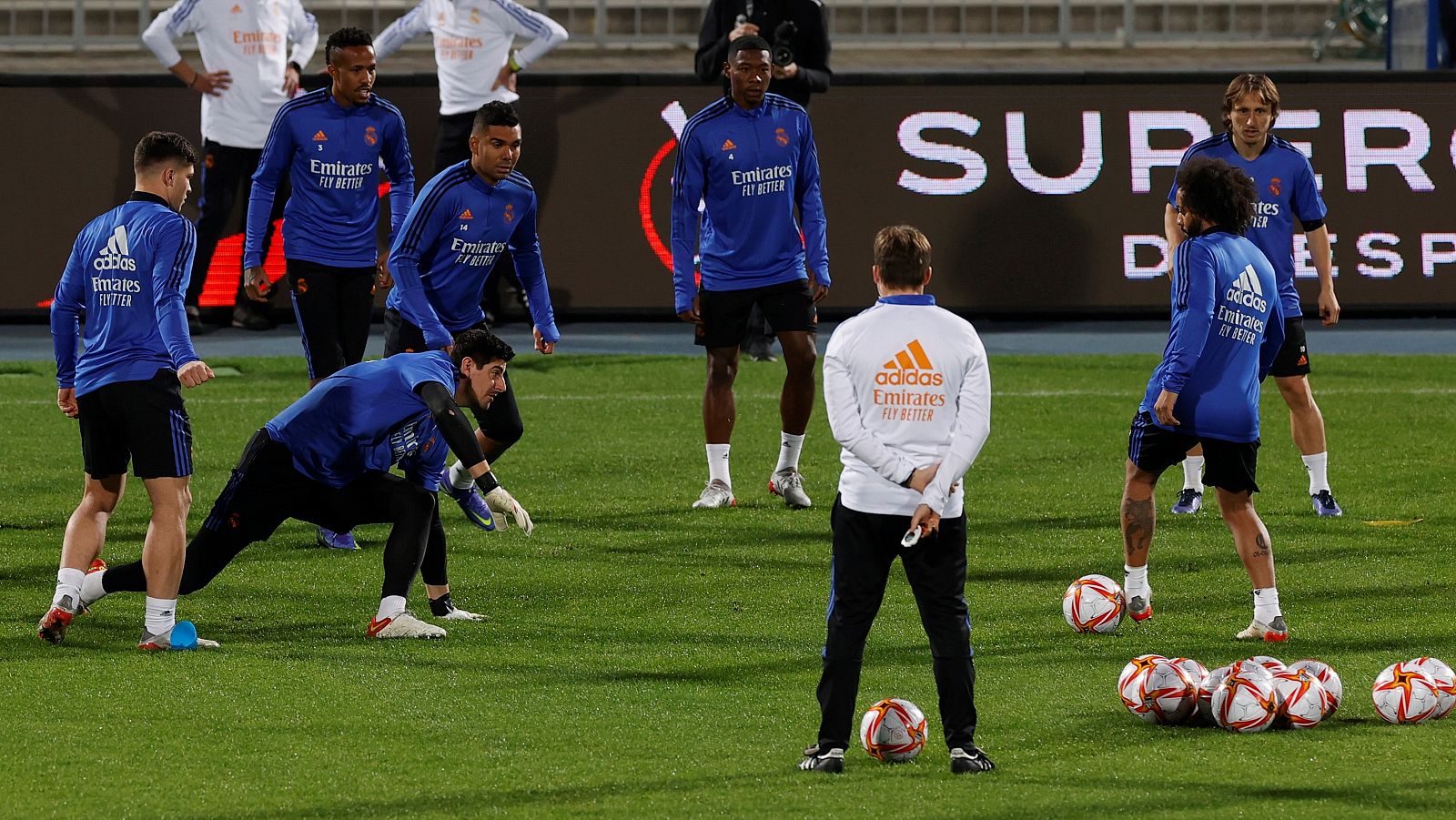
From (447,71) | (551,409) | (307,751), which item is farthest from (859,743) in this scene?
(447,71)

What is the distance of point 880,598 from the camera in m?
5.65

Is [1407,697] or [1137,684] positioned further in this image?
[1137,684]

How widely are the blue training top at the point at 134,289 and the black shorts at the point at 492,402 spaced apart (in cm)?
222

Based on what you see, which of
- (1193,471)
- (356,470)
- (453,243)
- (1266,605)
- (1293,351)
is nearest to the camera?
(1266,605)

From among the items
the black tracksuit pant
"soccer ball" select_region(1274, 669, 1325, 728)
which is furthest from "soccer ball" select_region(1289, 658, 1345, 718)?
the black tracksuit pant

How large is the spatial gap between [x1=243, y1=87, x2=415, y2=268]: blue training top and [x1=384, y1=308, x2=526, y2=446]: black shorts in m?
0.63

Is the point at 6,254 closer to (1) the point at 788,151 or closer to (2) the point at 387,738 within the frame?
(1) the point at 788,151

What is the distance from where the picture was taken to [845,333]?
562 cm

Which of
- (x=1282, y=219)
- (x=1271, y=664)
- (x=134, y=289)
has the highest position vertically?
(x=134, y=289)

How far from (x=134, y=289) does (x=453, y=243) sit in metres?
2.46

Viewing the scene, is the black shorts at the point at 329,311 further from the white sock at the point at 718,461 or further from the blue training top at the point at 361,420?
the blue training top at the point at 361,420

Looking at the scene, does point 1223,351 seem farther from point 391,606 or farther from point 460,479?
point 460,479

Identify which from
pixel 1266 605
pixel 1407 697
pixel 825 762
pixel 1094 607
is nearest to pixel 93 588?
pixel 825 762

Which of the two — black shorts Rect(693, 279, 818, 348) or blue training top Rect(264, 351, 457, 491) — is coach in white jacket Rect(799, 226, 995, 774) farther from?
black shorts Rect(693, 279, 818, 348)
